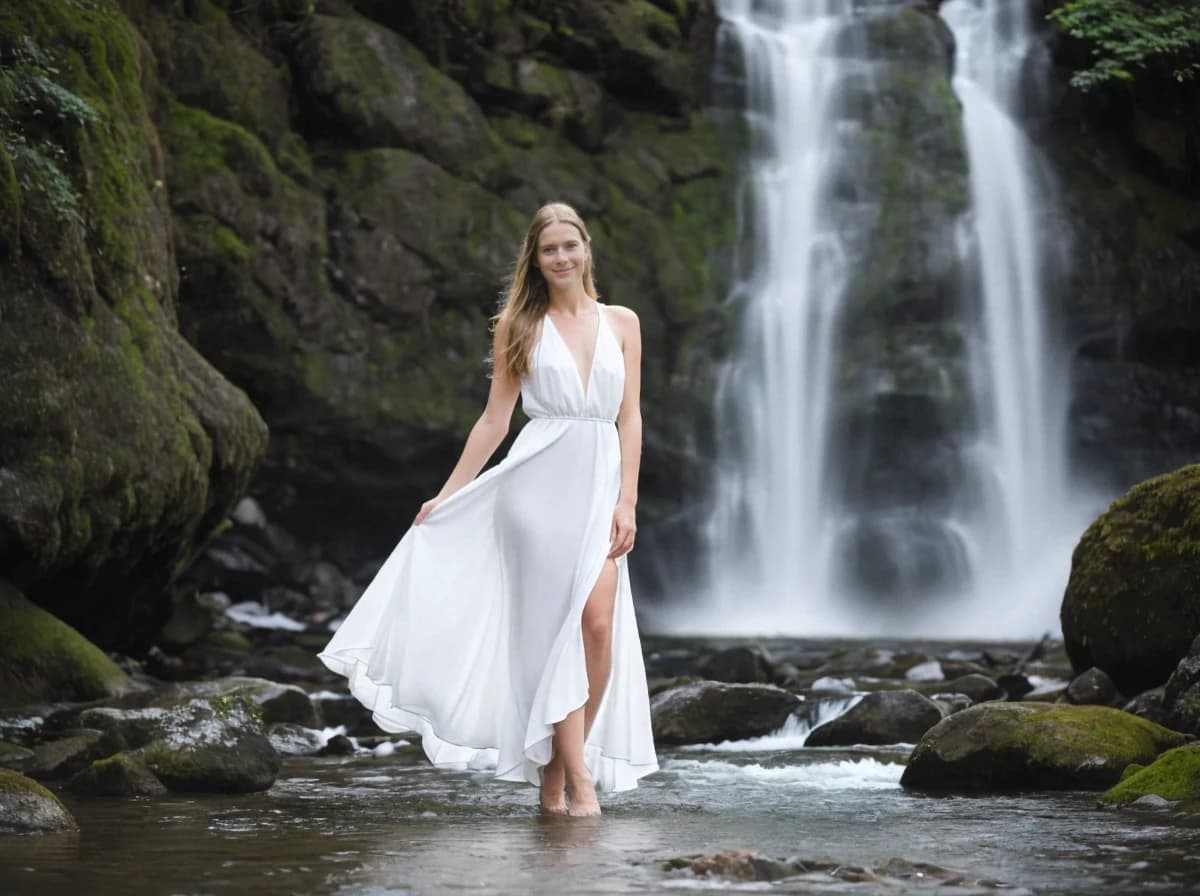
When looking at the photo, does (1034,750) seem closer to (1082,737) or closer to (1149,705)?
(1082,737)

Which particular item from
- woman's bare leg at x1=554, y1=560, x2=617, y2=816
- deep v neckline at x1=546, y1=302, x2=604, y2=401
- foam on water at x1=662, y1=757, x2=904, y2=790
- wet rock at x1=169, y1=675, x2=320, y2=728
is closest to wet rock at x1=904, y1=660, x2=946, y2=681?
foam on water at x1=662, y1=757, x2=904, y2=790

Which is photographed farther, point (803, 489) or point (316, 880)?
point (803, 489)

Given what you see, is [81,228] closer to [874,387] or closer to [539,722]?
[539,722]

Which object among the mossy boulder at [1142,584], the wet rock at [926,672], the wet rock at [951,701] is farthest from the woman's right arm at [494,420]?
the wet rock at [926,672]

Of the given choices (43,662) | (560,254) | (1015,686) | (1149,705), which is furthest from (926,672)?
(560,254)

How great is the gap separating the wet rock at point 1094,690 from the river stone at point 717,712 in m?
1.80

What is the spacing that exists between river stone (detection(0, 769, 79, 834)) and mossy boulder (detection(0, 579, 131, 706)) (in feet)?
16.4

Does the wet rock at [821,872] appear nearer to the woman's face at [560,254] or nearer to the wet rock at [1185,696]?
the woman's face at [560,254]

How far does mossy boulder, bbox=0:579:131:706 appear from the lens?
10.5 metres

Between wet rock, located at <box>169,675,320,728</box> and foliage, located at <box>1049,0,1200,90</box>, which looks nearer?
wet rock, located at <box>169,675,320,728</box>

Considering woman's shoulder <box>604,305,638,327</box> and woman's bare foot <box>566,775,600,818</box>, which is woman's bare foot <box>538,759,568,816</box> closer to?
woman's bare foot <box>566,775,600,818</box>

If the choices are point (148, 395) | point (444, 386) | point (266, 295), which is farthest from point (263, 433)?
point (444, 386)

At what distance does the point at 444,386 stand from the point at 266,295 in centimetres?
298

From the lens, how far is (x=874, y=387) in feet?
77.7
